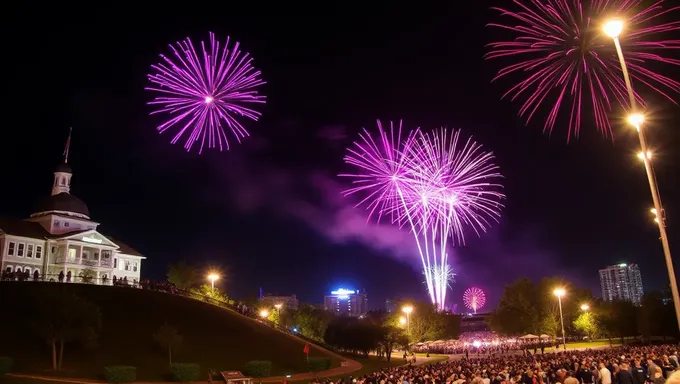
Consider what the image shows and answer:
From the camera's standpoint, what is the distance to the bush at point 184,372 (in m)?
41.5

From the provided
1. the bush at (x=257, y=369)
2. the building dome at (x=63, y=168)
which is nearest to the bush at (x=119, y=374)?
the bush at (x=257, y=369)

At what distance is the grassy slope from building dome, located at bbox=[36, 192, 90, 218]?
91.9 ft

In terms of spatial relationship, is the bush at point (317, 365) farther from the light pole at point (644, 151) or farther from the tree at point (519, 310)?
the tree at point (519, 310)

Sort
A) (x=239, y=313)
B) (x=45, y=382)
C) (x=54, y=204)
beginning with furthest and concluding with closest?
(x=54, y=204) < (x=239, y=313) < (x=45, y=382)

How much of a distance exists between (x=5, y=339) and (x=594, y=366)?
4602 cm

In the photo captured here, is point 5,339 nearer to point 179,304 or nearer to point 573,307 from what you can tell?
point 179,304

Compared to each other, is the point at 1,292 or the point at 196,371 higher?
the point at 1,292

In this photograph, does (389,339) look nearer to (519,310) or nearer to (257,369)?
(257,369)

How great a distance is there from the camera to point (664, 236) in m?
17.0

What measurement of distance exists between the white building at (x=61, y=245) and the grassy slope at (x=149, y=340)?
1393 centimetres

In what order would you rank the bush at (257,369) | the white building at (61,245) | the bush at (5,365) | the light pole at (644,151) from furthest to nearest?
the white building at (61,245) < the bush at (257,369) < the bush at (5,365) < the light pole at (644,151)

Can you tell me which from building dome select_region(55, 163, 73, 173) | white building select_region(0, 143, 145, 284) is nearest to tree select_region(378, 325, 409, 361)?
white building select_region(0, 143, 145, 284)

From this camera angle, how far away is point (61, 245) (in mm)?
82625

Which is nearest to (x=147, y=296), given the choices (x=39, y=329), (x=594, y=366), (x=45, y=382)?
(x=39, y=329)
